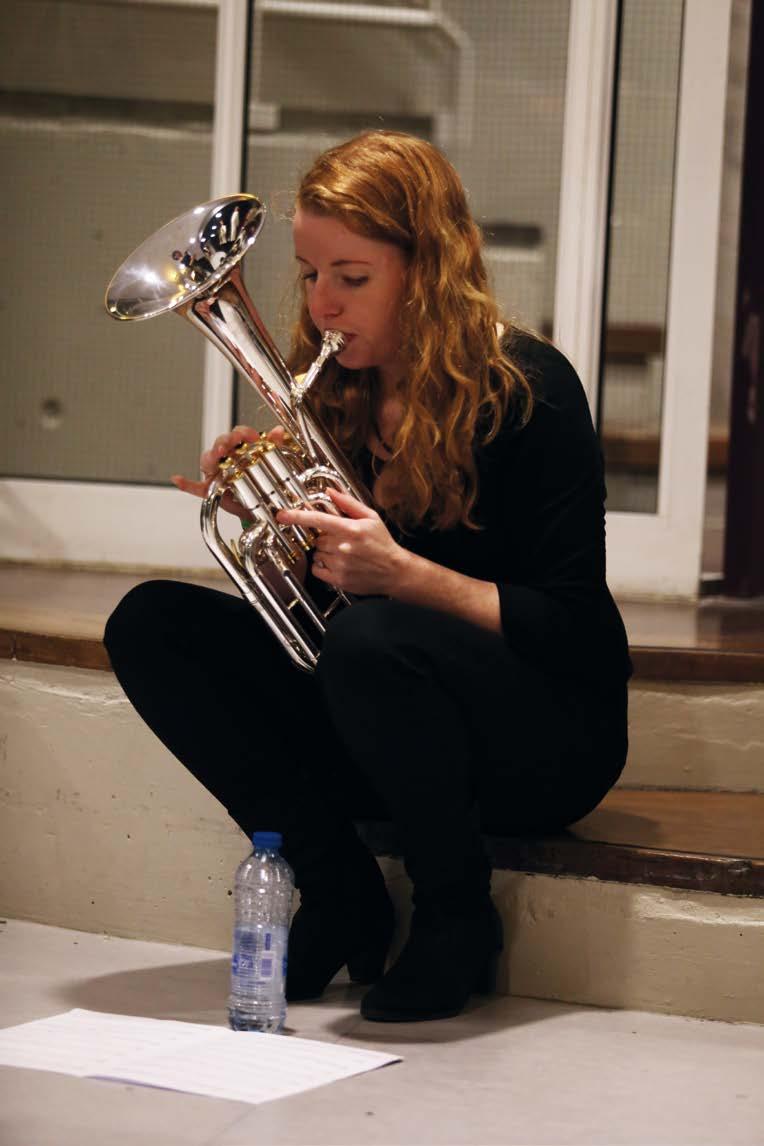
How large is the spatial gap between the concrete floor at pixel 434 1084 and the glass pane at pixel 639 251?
4.82 feet

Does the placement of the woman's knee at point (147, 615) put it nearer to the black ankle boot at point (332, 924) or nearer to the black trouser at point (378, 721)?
the black trouser at point (378, 721)

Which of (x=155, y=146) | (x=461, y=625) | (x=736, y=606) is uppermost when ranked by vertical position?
(x=155, y=146)

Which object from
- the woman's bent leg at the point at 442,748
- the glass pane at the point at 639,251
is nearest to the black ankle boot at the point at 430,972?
the woman's bent leg at the point at 442,748

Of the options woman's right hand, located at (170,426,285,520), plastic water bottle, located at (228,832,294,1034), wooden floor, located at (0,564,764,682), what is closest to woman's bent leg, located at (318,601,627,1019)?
plastic water bottle, located at (228,832,294,1034)

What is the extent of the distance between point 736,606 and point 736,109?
0.97 metres

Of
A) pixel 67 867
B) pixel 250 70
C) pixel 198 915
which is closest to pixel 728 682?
pixel 198 915

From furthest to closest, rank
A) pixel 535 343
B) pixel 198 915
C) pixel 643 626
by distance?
pixel 643 626
pixel 198 915
pixel 535 343

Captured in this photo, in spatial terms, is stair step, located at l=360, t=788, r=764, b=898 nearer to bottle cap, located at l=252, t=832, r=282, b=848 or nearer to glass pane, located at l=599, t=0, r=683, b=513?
bottle cap, located at l=252, t=832, r=282, b=848

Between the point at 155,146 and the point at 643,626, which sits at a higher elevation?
the point at 155,146

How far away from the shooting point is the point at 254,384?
1756 mm

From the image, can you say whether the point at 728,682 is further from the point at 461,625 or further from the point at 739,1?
the point at 739,1

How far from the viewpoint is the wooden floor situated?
7.18ft

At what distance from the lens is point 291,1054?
1623 millimetres

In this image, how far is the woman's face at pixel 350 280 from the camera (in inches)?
69.0
